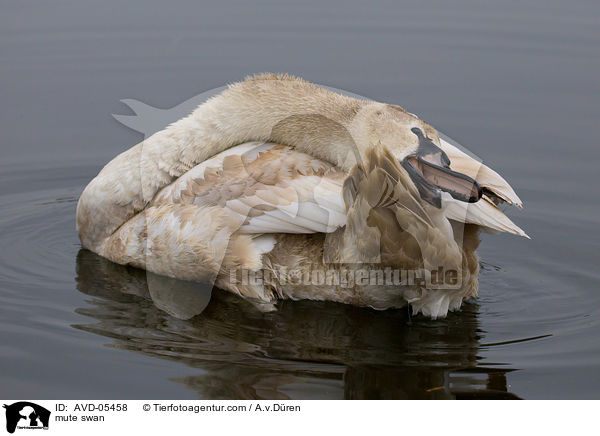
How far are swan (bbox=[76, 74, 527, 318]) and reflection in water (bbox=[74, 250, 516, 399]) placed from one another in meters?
0.12

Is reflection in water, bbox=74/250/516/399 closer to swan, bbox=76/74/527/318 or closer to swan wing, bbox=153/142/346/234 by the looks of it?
swan, bbox=76/74/527/318

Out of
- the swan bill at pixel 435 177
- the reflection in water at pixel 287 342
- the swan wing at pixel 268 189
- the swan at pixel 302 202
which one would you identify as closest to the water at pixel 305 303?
the reflection in water at pixel 287 342

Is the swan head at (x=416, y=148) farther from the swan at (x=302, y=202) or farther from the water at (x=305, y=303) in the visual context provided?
the water at (x=305, y=303)

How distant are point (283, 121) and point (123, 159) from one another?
4.41 ft

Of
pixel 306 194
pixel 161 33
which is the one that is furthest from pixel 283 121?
pixel 161 33

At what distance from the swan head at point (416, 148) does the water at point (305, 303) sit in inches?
39.0

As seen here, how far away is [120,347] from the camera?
17.3 feet

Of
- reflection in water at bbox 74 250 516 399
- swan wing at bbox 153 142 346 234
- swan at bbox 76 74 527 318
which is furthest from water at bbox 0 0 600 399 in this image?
swan wing at bbox 153 142 346 234
